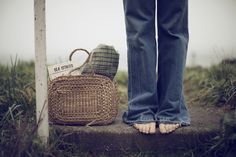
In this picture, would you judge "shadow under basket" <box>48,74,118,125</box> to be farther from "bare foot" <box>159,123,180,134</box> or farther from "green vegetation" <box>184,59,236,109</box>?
"green vegetation" <box>184,59,236,109</box>

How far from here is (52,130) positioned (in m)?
2.40

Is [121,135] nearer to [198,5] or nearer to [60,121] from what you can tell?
[60,121]

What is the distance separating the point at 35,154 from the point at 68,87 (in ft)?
1.59

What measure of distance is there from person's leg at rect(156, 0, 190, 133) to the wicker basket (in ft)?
1.01

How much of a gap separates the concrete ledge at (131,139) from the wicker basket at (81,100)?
0.08 m

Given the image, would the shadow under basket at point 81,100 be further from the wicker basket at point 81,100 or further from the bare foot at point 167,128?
the bare foot at point 167,128

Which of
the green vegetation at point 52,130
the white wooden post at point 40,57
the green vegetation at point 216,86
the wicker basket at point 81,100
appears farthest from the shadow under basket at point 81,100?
the green vegetation at point 216,86

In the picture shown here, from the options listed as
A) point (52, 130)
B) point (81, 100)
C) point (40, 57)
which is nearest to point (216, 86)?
point (81, 100)

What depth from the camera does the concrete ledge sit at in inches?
95.9

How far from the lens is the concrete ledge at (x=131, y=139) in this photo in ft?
7.99

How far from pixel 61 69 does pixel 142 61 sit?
493 millimetres

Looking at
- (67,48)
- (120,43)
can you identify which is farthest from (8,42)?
(120,43)

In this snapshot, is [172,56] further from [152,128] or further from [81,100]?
[81,100]

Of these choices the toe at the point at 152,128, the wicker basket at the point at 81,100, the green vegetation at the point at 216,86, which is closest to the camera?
the toe at the point at 152,128
